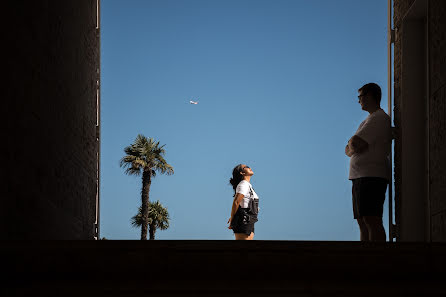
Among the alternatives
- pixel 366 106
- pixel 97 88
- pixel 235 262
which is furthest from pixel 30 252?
pixel 97 88

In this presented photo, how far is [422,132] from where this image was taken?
5516 millimetres

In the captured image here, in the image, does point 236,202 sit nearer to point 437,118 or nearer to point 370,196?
point 370,196

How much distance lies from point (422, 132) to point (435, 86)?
77cm

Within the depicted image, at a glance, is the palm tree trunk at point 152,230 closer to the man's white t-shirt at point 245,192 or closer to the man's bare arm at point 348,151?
the man's white t-shirt at point 245,192

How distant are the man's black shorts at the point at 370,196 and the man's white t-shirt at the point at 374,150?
0.16ft

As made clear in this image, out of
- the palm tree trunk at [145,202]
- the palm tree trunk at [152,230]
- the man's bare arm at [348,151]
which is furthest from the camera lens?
the palm tree trunk at [152,230]

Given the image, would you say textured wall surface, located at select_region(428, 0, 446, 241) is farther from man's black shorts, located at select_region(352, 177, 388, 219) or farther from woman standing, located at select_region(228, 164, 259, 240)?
woman standing, located at select_region(228, 164, 259, 240)

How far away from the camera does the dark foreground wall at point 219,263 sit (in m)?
2.93

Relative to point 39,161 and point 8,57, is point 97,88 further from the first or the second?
point 8,57

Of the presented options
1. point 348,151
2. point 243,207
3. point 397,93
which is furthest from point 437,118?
point 243,207

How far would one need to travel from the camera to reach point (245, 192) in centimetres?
669

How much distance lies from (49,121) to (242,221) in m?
2.51

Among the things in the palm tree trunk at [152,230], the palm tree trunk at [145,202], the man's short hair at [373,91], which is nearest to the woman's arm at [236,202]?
the man's short hair at [373,91]

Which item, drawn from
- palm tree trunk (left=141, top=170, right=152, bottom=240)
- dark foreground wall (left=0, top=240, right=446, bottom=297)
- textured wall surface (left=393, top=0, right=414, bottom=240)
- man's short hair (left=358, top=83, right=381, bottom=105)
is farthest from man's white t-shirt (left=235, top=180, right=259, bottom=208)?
palm tree trunk (left=141, top=170, right=152, bottom=240)
